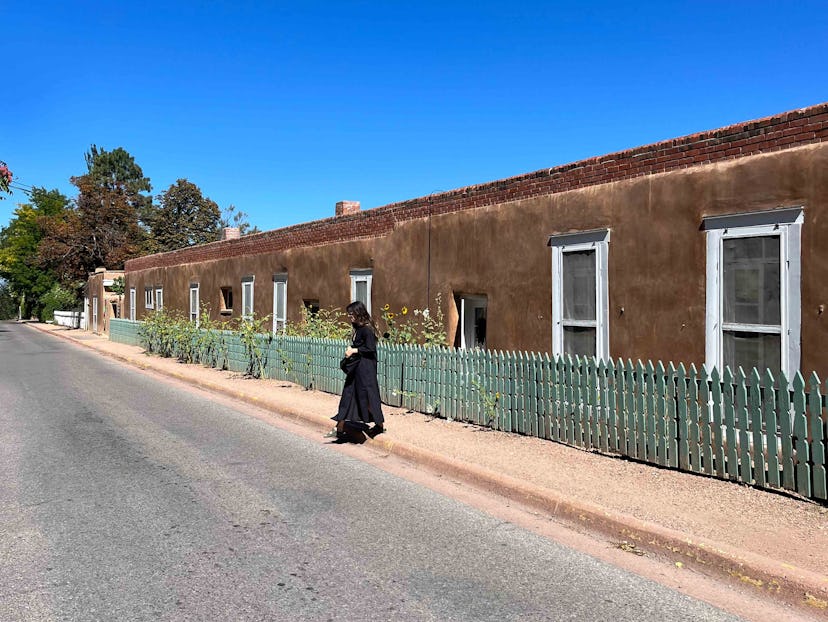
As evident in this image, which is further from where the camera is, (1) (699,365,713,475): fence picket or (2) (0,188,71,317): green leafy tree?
(2) (0,188,71,317): green leafy tree

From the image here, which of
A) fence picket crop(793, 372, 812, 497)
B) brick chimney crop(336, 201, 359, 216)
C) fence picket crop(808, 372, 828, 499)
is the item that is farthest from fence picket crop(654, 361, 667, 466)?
brick chimney crop(336, 201, 359, 216)

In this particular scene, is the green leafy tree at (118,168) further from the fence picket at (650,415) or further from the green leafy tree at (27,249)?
the fence picket at (650,415)

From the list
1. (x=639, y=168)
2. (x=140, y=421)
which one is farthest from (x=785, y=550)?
(x=140, y=421)

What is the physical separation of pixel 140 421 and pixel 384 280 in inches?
207

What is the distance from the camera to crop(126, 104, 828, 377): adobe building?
20.1ft

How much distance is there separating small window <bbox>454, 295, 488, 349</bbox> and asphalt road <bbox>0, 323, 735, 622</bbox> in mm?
4100

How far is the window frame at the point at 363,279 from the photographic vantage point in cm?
1340

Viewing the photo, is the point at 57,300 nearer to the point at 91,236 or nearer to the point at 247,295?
the point at 91,236

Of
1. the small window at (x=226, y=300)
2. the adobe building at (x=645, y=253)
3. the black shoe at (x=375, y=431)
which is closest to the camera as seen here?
the adobe building at (x=645, y=253)

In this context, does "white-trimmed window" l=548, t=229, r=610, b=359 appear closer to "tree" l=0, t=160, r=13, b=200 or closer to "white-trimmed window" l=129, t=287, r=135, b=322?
"tree" l=0, t=160, r=13, b=200

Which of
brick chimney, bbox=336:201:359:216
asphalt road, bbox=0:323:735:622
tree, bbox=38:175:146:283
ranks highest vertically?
tree, bbox=38:175:146:283

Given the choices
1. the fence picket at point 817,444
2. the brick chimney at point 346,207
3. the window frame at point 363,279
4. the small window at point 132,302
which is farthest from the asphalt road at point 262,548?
the small window at point 132,302

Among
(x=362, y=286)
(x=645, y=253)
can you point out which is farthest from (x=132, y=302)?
(x=645, y=253)

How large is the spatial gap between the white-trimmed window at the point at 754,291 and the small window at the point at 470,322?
14.9 ft
